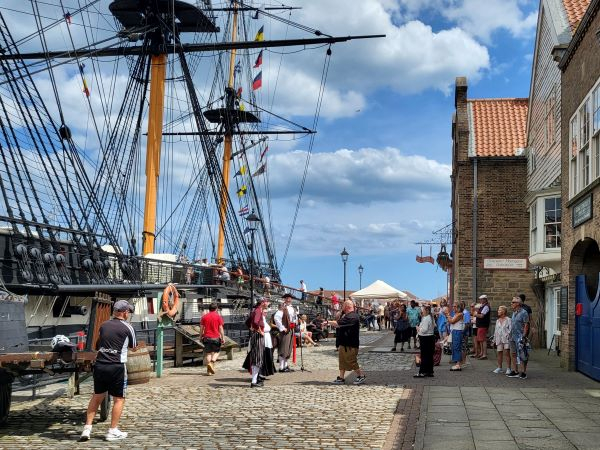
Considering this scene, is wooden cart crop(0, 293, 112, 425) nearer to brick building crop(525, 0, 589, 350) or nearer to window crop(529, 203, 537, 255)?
brick building crop(525, 0, 589, 350)

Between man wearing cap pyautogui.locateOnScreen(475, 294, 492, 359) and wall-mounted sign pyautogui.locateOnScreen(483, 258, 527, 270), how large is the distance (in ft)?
23.6

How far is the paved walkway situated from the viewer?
322 inches

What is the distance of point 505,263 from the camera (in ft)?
88.1

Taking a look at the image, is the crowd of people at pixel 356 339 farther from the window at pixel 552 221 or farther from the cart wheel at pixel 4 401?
the cart wheel at pixel 4 401

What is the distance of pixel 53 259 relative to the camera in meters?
15.2

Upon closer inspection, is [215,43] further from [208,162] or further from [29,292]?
[29,292]

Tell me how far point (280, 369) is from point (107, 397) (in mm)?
7188

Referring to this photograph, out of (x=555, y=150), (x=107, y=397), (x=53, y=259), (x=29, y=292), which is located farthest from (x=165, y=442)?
(x=555, y=150)

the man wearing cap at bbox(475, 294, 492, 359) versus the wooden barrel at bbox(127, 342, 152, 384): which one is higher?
the man wearing cap at bbox(475, 294, 492, 359)

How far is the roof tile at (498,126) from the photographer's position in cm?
2798

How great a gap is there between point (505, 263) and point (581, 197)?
12070mm

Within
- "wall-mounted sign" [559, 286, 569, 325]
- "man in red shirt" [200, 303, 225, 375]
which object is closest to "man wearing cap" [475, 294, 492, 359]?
"wall-mounted sign" [559, 286, 569, 325]

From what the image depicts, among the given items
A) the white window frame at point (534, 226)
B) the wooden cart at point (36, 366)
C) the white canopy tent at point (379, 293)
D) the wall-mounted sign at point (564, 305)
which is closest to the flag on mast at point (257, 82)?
the white canopy tent at point (379, 293)

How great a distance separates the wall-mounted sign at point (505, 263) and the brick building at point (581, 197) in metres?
9.75
